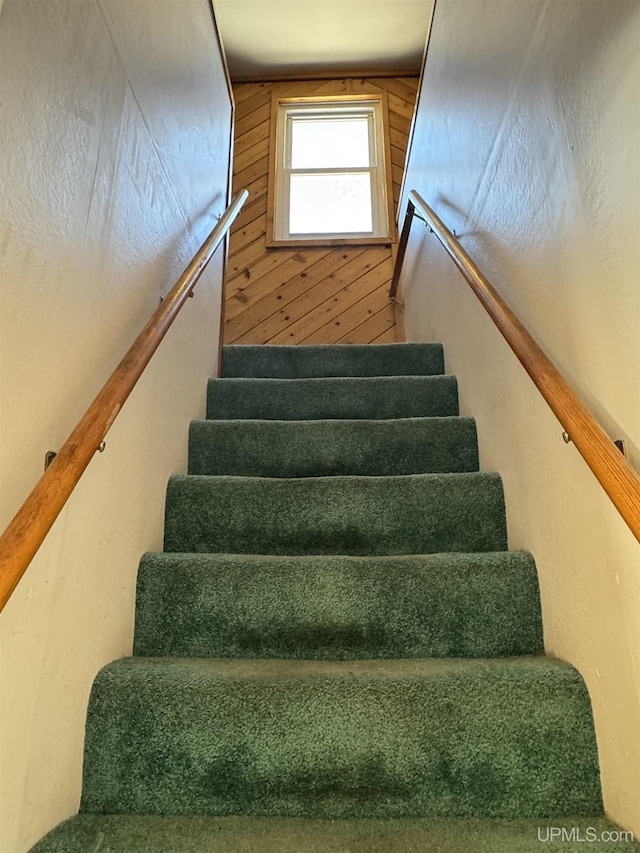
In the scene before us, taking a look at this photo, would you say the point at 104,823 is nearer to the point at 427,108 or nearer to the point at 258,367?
the point at 258,367

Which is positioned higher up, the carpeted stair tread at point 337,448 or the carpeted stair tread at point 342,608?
the carpeted stair tread at point 337,448

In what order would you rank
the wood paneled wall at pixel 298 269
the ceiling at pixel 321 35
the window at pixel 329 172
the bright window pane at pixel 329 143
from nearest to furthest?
the ceiling at pixel 321 35, the wood paneled wall at pixel 298 269, the window at pixel 329 172, the bright window pane at pixel 329 143

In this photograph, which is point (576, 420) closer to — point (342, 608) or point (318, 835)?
point (342, 608)

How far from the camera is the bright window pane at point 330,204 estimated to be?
391cm

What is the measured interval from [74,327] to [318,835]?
107 cm

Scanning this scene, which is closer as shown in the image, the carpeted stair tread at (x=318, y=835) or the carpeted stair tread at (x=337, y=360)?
the carpeted stair tread at (x=318, y=835)

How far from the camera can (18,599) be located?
0.88 meters

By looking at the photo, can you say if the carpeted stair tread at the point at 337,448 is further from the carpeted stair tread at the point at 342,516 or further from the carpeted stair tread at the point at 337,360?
the carpeted stair tread at the point at 337,360

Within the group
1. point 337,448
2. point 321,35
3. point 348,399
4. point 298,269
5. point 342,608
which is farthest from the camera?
point 298,269

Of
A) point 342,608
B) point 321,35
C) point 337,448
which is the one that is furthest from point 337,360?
point 321,35

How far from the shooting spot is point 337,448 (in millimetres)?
1838

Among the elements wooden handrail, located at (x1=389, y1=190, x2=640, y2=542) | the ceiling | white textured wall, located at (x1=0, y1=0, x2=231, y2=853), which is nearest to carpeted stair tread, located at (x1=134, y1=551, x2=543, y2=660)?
white textured wall, located at (x1=0, y1=0, x2=231, y2=853)

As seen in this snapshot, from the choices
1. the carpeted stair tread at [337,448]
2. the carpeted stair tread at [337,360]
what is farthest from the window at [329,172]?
the carpeted stair tread at [337,448]

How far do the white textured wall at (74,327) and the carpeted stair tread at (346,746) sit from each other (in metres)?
0.12
